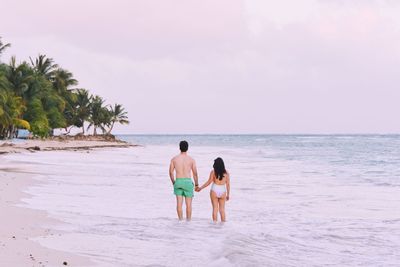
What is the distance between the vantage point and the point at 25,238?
23.2 feet

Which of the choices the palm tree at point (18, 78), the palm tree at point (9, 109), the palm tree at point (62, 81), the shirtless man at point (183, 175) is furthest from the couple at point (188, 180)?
the palm tree at point (62, 81)

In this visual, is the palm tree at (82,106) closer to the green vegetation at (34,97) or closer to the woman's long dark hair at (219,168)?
the green vegetation at (34,97)

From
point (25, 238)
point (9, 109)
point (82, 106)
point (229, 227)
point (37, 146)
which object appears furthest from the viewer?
point (82, 106)

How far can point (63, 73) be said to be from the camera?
70.9m

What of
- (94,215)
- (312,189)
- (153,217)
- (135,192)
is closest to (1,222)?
(94,215)

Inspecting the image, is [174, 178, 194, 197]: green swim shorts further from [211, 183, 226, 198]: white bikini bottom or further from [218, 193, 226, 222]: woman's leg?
[218, 193, 226, 222]: woman's leg

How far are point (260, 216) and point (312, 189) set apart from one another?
7100mm

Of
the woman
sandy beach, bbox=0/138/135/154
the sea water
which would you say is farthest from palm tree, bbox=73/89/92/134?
the woman

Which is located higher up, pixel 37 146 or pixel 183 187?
pixel 183 187

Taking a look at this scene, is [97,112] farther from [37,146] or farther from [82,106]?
[37,146]

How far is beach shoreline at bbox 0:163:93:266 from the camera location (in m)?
5.85

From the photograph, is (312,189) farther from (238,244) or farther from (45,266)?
(45,266)

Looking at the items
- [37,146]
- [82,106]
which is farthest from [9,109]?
[82,106]

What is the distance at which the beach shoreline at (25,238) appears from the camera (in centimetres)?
585
